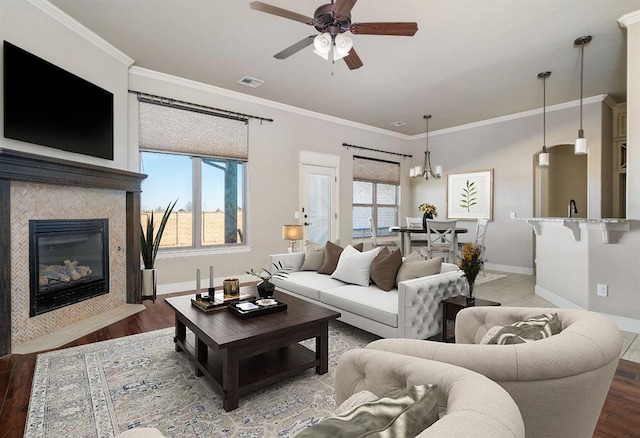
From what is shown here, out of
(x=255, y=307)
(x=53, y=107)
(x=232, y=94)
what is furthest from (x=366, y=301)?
(x=232, y=94)

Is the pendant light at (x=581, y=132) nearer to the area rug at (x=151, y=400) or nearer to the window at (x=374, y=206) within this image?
the area rug at (x=151, y=400)

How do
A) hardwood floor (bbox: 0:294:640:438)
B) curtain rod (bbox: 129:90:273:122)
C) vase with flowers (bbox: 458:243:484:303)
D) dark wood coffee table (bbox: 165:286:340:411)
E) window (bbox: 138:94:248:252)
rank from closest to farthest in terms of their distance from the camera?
1. hardwood floor (bbox: 0:294:640:438)
2. dark wood coffee table (bbox: 165:286:340:411)
3. vase with flowers (bbox: 458:243:484:303)
4. curtain rod (bbox: 129:90:273:122)
5. window (bbox: 138:94:248:252)

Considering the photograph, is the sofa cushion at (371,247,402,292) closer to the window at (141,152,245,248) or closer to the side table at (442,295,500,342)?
the side table at (442,295,500,342)

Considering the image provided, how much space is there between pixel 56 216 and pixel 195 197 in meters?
1.88

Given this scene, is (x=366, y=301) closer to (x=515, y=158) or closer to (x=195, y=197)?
(x=195, y=197)

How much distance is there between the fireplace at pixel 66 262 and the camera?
3.02 meters

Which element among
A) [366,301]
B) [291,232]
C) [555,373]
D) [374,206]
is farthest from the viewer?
[374,206]

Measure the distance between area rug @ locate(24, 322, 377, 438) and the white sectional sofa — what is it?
43cm

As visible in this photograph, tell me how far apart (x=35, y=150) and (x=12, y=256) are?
3.27ft

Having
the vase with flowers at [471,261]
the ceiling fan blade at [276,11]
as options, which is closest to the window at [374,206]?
the vase with flowers at [471,261]

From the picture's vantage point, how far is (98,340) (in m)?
2.98

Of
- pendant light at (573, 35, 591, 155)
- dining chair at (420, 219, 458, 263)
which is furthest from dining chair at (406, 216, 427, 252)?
pendant light at (573, 35, 591, 155)

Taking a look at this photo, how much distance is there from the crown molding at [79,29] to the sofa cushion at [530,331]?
14.2ft

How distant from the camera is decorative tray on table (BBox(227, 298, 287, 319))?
236 centimetres
